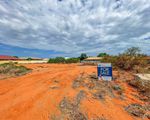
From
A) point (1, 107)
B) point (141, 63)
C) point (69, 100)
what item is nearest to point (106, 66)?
point (69, 100)

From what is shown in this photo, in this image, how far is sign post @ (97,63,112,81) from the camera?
8.38 metres

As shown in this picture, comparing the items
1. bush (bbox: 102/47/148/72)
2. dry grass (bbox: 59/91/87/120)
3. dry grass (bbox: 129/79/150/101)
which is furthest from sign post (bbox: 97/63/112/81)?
bush (bbox: 102/47/148/72)

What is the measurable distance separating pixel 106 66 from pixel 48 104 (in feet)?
13.7

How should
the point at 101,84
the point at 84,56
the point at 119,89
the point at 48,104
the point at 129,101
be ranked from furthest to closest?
the point at 84,56 → the point at 101,84 → the point at 119,89 → the point at 129,101 → the point at 48,104

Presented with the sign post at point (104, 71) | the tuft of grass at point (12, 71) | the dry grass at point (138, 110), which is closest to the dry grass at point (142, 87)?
the dry grass at point (138, 110)

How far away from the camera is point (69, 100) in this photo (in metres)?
5.67

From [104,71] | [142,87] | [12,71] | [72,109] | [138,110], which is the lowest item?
[138,110]

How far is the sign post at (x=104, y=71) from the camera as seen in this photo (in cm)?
838

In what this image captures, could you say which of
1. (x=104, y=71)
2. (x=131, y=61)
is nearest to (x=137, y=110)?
(x=104, y=71)

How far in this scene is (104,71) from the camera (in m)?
8.55

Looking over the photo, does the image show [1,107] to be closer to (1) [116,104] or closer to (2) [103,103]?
(2) [103,103]

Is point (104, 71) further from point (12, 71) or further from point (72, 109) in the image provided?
point (12, 71)

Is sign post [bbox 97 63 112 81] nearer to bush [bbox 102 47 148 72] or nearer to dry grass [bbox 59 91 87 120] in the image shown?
dry grass [bbox 59 91 87 120]

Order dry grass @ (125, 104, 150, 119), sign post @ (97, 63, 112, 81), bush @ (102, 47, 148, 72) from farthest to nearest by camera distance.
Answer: bush @ (102, 47, 148, 72) < sign post @ (97, 63, 112, 81) < dry grass @ (125, 104, 150, 119)
